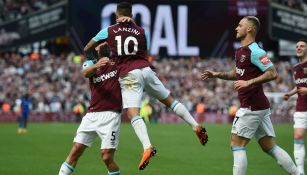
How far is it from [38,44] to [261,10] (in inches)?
590

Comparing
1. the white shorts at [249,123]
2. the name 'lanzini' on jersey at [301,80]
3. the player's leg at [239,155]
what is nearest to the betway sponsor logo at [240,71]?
the white shorts at [249,123]

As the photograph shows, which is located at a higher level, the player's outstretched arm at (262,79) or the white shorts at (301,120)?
the player's outstretched arm at (262,79)

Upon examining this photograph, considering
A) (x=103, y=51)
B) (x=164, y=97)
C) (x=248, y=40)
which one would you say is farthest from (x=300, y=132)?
(x=103, y=51)

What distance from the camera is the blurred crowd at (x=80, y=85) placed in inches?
1725

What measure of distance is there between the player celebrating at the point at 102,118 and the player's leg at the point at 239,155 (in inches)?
74.1

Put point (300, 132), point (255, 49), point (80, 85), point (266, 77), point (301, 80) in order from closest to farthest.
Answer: point (266, 77)
point (255, 49)
point (300, 132)
point (301, 80)
point (80, 85)

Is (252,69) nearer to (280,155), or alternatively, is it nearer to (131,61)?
(280,155)

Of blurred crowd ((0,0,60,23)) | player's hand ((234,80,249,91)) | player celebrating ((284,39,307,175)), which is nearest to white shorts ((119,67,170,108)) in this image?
player's hand ((234,80,249,91))

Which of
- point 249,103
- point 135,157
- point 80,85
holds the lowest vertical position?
point 135,157

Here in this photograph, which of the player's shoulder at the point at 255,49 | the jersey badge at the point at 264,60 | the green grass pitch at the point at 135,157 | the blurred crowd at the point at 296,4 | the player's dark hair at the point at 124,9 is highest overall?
the blurred crowd at the point at 296,4

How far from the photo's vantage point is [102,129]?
11.7m

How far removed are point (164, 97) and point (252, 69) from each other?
183 centimetres

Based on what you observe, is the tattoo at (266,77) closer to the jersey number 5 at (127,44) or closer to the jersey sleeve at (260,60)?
the jersey sleeve at (260,60)

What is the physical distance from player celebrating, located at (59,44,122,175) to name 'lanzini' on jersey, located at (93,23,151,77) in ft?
0.94
